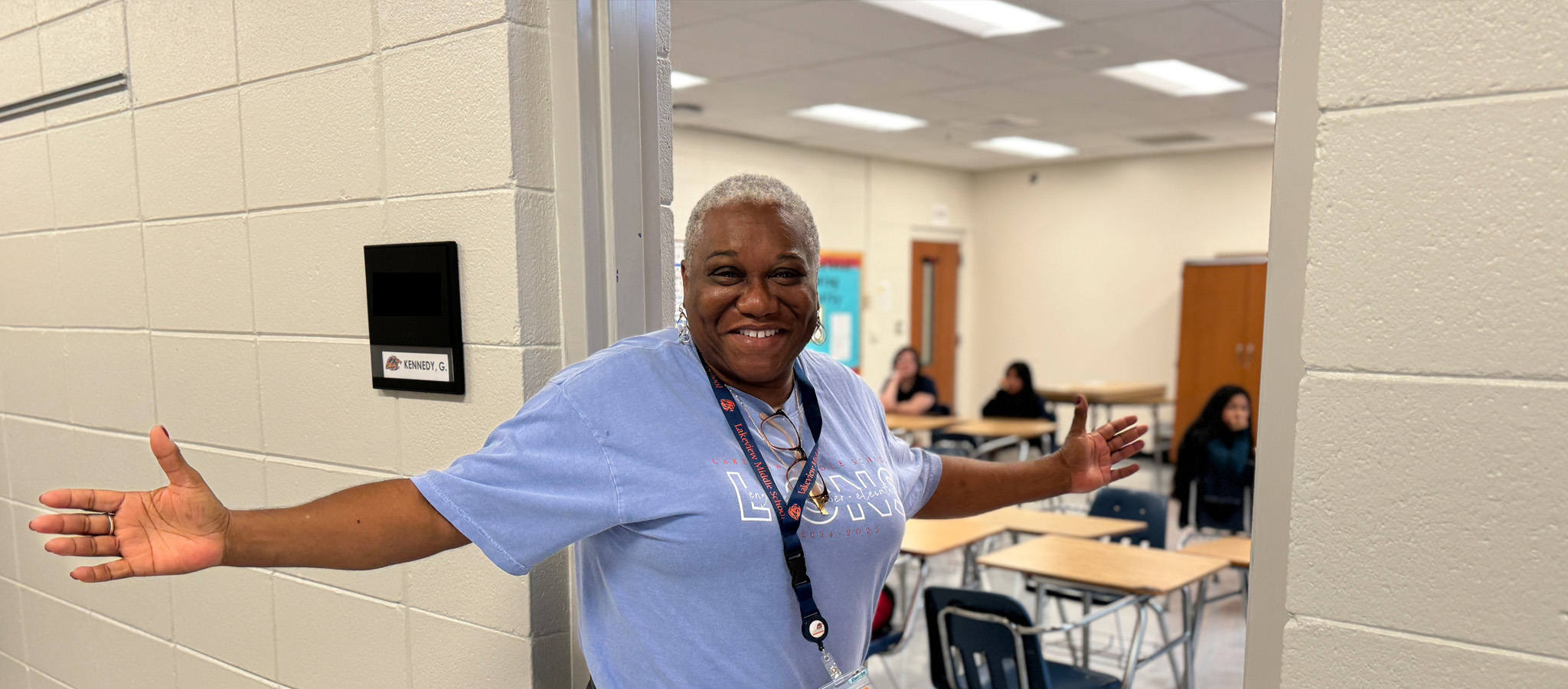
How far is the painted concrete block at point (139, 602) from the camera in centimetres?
231

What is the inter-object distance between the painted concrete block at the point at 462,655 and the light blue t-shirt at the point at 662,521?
0.37 metres

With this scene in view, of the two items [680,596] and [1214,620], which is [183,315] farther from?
[1214,620]

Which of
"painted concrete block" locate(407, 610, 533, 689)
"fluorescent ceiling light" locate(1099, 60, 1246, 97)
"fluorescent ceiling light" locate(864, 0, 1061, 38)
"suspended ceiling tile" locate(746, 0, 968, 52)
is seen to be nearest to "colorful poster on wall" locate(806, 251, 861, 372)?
"fluorescent ceiling light" locate(1099, 60, 1246, 97)

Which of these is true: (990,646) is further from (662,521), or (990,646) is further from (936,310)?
(936,310)

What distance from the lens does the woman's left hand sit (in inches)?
63.4

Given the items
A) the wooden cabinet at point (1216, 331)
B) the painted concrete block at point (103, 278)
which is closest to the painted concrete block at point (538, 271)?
the painted concrete block at point (103, 278)

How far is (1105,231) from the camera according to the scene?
9664 millimetres

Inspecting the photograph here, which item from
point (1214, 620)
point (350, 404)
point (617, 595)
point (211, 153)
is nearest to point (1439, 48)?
point (617, 595)

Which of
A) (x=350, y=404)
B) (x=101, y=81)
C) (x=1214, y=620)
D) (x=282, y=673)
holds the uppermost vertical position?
(x=101, y=81)

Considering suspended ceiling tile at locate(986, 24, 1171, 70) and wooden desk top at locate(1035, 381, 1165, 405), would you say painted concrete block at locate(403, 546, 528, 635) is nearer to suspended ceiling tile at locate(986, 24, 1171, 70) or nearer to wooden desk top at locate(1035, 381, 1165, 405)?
suspended ceiling tile at locate(986, 24, 1171, 70)

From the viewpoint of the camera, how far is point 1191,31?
187 inches

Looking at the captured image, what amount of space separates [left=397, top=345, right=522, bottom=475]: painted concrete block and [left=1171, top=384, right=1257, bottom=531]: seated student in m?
4.11

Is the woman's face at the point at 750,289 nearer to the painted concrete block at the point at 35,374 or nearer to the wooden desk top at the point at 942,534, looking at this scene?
the painted concrete block at the point at 35,374

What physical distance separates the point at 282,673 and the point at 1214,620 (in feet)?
14.2
